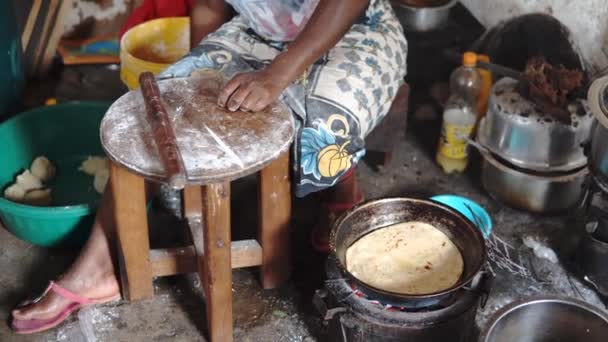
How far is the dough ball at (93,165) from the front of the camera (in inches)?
111

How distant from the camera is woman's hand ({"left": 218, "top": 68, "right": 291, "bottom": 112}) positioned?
6.49 ft

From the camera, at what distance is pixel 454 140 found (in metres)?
2.94

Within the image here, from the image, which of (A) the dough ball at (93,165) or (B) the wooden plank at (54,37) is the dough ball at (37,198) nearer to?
(A) the dough ball at (93,165)

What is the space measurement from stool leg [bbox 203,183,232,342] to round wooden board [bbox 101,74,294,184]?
3.9 inches

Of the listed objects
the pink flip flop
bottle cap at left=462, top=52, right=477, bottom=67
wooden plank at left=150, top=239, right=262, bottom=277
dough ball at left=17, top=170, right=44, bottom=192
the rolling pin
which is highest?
the rolling pin

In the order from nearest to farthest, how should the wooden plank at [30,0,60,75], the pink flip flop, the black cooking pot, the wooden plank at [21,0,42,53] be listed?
the black cooking pot < the pink flip flop < the wooden plank at [21,0,42,53] < the wooden plank at [30,0,60,75]

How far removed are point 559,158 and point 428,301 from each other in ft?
3.20

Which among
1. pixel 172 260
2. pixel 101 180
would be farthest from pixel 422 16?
pixel 172 260

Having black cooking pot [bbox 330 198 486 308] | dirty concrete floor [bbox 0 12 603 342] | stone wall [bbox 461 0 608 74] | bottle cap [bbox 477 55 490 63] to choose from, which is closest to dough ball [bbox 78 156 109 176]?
dirty concrete floor [bbox 0 12 603 342]

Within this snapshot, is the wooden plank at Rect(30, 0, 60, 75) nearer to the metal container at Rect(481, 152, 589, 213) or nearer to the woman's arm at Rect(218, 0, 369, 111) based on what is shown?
the woman's arm at Rect(218, 0, 369, 111)

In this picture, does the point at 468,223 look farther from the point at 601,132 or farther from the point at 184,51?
the point at 184,51

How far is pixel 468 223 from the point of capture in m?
2.18

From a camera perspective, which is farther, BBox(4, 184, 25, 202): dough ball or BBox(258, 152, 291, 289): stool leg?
BBox(4, 184, 25, 202): dough ball

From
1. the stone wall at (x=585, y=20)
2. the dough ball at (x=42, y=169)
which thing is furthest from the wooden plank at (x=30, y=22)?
the stone wall at (x=585, y=20)
